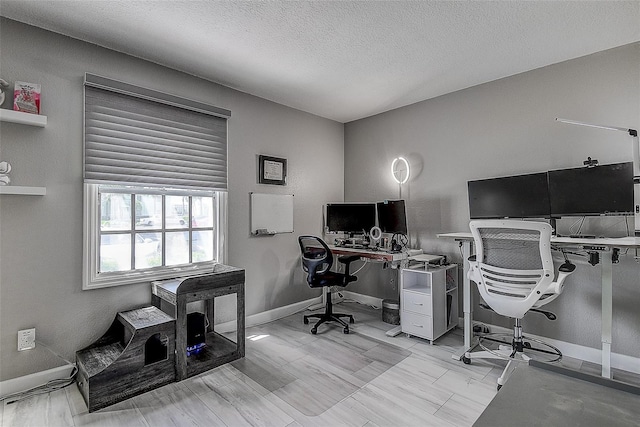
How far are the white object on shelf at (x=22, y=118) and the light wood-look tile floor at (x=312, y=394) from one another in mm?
1834

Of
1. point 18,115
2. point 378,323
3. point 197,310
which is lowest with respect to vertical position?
point 378,323

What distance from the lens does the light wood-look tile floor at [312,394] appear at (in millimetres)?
1836

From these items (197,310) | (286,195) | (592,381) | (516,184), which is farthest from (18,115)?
(516,184)

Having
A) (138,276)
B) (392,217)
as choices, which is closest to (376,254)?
(392,217)

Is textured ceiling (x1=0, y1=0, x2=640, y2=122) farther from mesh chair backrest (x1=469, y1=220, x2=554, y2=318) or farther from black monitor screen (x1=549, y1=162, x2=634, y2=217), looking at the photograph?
mesh chair backrest (x1=469, y1=220, x2=554, y2=318)

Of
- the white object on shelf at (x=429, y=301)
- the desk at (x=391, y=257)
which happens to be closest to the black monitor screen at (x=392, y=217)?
the desk at (x=391, y=257)

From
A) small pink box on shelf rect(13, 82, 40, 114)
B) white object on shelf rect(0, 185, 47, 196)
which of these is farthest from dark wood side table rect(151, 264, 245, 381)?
small pink box on shelf rect(13, 82, 40, 114)

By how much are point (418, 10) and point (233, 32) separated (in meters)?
1.32

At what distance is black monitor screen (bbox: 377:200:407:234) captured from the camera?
134 inches

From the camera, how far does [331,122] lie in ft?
14.4

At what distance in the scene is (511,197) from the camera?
2.72 meters

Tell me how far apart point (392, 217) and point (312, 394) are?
205 cm

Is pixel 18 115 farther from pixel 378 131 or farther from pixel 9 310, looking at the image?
pixel 378 131

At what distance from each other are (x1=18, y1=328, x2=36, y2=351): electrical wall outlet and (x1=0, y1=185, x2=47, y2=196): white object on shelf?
3.08 ft
